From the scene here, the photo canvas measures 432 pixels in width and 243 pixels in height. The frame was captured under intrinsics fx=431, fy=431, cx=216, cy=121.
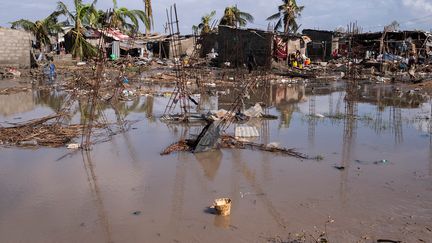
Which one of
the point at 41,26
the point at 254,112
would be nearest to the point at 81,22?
the point at 41,26

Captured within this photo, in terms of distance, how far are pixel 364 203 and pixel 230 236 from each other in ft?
5.56

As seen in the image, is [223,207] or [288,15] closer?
[223,207]

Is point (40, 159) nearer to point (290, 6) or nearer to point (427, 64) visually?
point (427, 64)

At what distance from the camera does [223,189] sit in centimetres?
513

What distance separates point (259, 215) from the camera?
14.1ft

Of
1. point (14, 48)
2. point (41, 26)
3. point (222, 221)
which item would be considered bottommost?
point (222, 221)

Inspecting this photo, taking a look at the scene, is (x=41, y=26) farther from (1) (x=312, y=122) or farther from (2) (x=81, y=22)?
(1) (x=312, y=122)

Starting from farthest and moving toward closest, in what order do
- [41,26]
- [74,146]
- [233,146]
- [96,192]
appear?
[41,26], [233,146], [74,146], [96,192]

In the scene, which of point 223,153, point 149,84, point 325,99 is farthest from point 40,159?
point 149,84

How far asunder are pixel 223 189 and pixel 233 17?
1240 inches

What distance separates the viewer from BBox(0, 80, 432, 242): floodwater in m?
3.98

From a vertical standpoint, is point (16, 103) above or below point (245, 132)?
above

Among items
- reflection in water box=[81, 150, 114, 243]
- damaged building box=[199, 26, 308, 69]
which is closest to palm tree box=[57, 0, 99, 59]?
damaged building box=[199, 26, 308, 69]

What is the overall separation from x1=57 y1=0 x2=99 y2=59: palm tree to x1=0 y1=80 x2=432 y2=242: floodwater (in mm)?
18654
